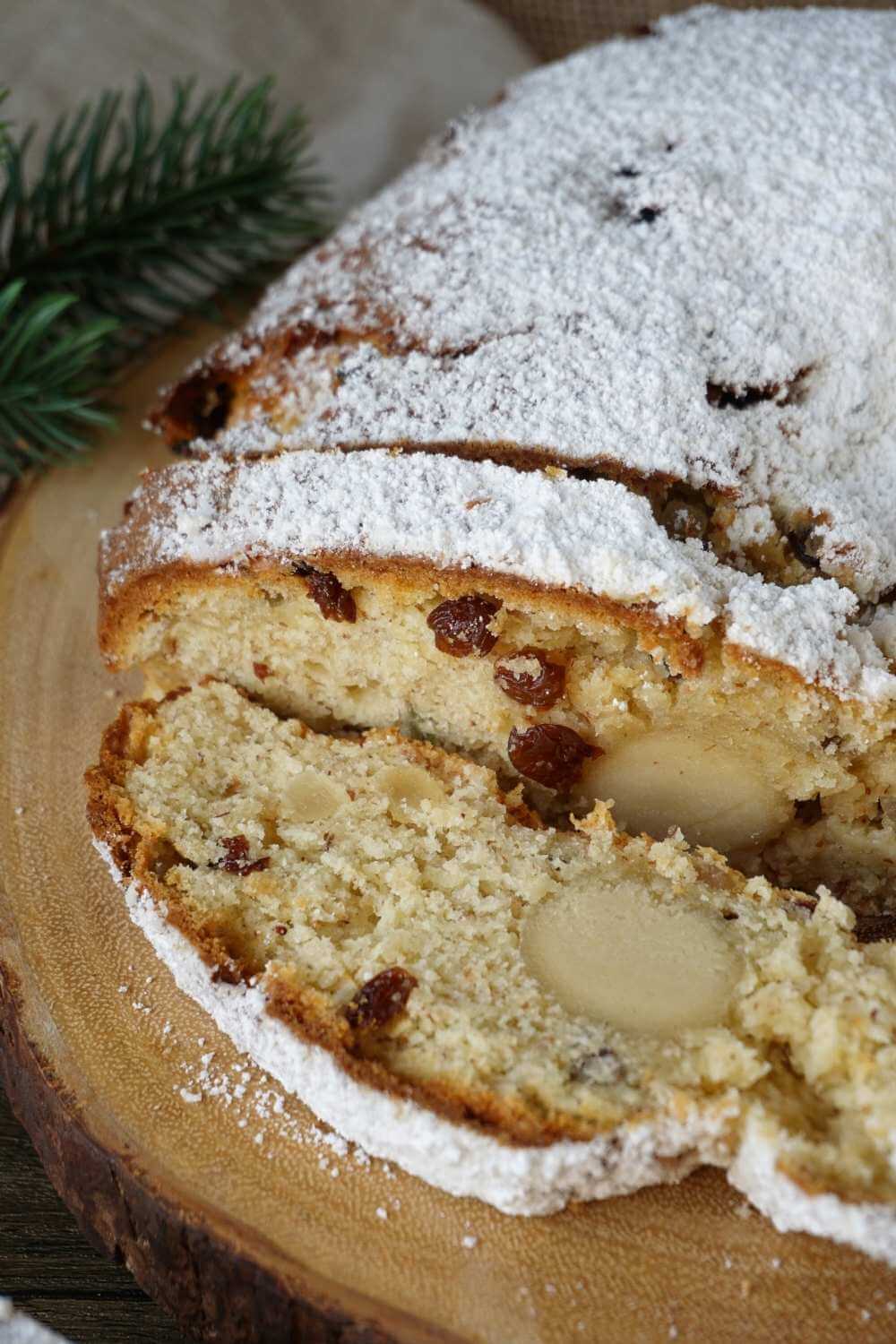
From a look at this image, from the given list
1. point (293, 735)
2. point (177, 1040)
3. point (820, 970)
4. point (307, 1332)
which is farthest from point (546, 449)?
point (307, 1332)

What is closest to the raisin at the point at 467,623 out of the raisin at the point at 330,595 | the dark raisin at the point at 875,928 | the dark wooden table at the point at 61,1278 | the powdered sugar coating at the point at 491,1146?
the raisin at the point at 330,595

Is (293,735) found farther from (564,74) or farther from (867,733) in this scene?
(564,74)

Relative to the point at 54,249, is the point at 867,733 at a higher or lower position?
higher

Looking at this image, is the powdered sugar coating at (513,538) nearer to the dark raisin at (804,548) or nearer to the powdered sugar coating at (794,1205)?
the dark raisin at (804,548)

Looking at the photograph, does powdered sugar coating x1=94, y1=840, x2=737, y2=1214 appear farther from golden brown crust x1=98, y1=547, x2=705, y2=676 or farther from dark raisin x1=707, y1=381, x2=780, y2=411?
dark raisin x1=707, y1=381, x2=780, y2=411

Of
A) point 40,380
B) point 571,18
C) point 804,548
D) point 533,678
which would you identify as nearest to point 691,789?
point 533,678

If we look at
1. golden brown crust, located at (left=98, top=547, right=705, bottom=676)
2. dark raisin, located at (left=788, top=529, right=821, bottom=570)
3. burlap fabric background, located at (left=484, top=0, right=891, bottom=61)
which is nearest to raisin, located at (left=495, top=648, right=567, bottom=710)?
golden brown crust, located at (left=98, top=547, right=705, bottom=676)

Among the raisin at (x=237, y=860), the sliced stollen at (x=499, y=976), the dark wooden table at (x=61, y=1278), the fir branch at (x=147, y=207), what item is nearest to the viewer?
the sliced stollen at (x=499, y=976)
